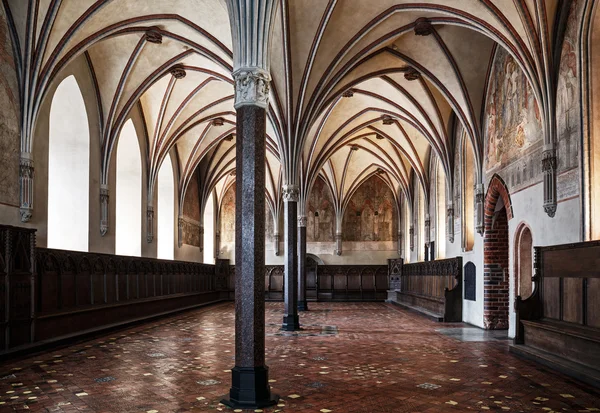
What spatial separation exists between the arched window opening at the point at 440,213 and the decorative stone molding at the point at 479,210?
643cm

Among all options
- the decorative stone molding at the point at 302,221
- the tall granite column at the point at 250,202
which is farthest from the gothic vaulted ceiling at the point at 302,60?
the tall granite column at the point at 250,202

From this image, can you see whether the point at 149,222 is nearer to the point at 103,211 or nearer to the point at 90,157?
the point at 103,211

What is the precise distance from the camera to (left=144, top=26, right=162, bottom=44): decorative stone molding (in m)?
14.6

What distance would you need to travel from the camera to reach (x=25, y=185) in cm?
1246

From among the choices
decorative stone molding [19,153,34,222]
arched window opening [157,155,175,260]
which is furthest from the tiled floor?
arched window opening [157,155,175,260]

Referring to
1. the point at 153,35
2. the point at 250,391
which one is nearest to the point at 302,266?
the point at 153,35

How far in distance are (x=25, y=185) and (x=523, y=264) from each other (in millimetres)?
11904

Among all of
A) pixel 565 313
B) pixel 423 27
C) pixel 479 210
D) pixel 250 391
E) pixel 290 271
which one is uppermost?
pixel 423 27

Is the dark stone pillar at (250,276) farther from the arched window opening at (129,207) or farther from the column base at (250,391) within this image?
the arched window opening at (129,207)

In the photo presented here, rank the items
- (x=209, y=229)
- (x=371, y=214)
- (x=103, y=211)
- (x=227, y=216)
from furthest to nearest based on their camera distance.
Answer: (x=227, y=216) → (x=209, y=229) → (x=371, y=214) → (x=103, y=211)

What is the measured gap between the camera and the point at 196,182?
1135 inches

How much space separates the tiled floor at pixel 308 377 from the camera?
6668 mm

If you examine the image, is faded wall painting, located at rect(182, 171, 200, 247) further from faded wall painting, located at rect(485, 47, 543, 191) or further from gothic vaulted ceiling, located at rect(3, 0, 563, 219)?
faded wall painting, located at rect(485, 47, 543, 191)

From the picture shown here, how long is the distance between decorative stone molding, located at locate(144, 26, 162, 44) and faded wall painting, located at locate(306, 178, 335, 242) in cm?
1864
